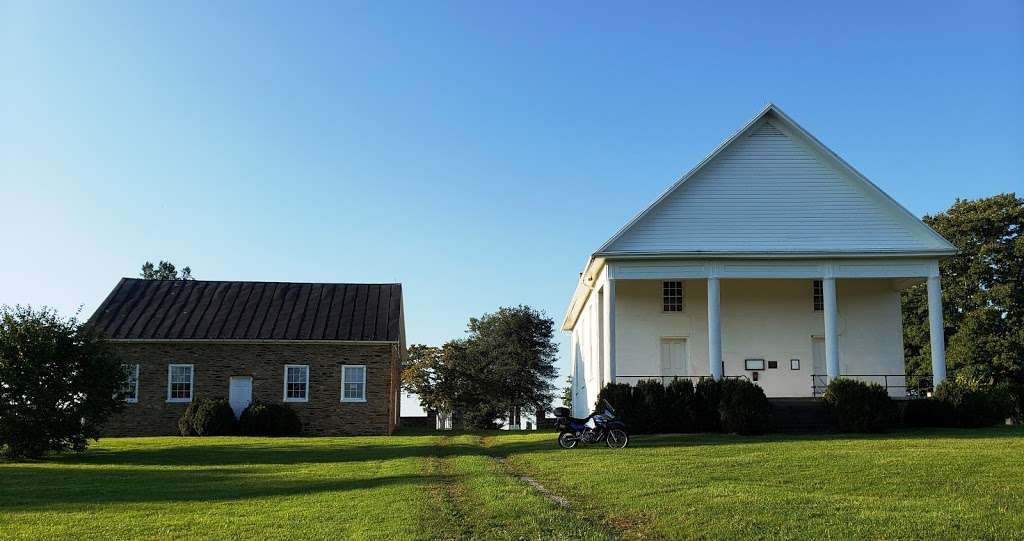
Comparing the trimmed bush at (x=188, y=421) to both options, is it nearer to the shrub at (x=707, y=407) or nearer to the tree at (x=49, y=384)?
the tree at (x=49, y=384)

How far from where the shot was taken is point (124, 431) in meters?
30.7

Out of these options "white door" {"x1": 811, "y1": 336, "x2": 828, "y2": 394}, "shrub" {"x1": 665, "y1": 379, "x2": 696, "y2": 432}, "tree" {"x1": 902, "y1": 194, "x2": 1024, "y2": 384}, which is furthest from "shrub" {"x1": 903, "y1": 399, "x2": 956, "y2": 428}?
"tree" {"x1": 902, "y1": 194, "x2": 1024, "y2": 384}

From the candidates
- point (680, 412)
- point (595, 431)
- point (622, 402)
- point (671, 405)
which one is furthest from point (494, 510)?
point (680, 412)

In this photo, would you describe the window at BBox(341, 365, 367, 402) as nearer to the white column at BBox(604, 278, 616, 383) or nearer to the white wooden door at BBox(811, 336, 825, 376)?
the white column at BBox(604, 278, 616, 383)

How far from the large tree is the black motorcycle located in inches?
1191

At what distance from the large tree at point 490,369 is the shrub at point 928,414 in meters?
30.0

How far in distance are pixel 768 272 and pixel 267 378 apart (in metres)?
16.9

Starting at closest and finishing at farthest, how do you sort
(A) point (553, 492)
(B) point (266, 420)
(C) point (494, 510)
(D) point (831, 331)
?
(C) point (494, 510) → (A) point (553, 492) → (D) point (831, 331) → (B) point (266, 420)

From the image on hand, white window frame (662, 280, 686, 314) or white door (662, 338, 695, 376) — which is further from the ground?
white window frame (662, 280, 686, 314)

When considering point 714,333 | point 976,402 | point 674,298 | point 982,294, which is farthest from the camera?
point 982,294

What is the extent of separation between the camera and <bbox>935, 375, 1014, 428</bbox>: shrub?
23.1m

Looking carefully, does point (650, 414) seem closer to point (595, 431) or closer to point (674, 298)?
point (595, 431)

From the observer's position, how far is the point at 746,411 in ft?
71.7

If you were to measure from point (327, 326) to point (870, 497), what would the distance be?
23.5 m
